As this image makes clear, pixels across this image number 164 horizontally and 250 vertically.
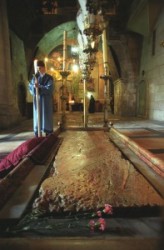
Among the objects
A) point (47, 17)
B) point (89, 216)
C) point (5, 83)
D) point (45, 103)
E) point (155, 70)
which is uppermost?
point (47, 17)

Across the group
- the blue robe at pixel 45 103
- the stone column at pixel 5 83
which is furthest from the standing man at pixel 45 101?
the stone column at pixel 5 83

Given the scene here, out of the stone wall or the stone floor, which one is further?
the stone wall

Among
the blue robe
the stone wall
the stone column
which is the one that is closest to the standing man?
the blue robe

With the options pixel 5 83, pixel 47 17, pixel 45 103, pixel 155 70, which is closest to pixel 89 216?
pixel 45 103

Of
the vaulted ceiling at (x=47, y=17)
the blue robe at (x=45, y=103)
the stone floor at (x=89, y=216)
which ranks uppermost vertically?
the vaulted ceiling at (x=47, y=17)

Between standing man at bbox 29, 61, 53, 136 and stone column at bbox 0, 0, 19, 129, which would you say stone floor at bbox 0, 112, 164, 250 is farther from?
stone column at bbox 0, 0, 19, 129

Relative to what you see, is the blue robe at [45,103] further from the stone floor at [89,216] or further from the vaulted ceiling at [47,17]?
the vaulted ceiling at [47,17]

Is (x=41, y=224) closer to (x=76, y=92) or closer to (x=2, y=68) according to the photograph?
(x=2, y=68)

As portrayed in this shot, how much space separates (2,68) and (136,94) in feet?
29.1

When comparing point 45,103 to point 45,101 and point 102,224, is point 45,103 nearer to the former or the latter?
point 45,101

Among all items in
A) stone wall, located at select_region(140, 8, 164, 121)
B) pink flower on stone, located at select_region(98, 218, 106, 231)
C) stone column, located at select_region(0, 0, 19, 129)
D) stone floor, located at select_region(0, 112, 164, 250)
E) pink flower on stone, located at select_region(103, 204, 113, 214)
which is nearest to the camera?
stone floor, located at select_region(0, 112, 164, 250)

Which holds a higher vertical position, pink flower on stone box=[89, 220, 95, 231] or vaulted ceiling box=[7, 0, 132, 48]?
vaulted ceiling box=[7, 0, 132, 48]

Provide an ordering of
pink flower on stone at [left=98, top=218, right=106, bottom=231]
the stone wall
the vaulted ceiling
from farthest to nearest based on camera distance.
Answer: the vaulted ceiling, the stone wall, pink flower on stone at [left=98, top=218, right=106, bottom=231]

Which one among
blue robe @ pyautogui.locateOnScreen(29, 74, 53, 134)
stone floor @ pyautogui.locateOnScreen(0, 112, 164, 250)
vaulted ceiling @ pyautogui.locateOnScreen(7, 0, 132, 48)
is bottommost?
stone floor @ pyautogui.locateOnScreen(0, 112, 164, 250)
